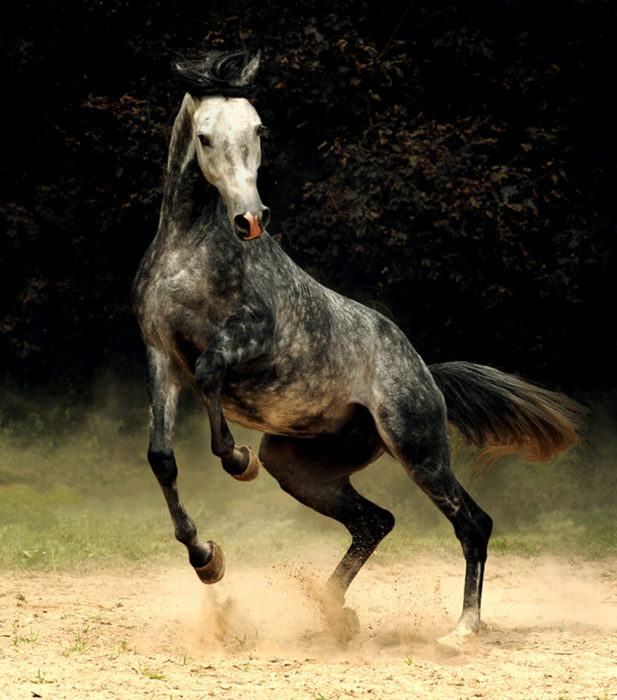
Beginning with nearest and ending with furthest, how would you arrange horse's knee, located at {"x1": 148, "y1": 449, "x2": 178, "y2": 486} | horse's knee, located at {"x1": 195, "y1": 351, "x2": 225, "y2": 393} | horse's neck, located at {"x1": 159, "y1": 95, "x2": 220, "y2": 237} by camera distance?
Result: horse's knee, located at {"x1": 195, "y1": 351, "x2": 225, "y2": 393}, horse's knee, located at {"x1": 148, "y1": 449, "x2": 178, "y2": 486}, horse's neck, located at {"x1": 159, "y1": 95, "x2": 220, "y2": 237}

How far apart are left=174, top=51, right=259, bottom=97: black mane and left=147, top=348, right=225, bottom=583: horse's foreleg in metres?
1.21

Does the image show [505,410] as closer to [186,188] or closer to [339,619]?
[339,619]

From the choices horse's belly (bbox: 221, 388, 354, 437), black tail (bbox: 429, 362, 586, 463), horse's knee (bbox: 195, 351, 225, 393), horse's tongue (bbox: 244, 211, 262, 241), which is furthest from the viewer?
black tail (bbox: 429, 362, 586, 463)

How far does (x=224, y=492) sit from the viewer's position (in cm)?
944

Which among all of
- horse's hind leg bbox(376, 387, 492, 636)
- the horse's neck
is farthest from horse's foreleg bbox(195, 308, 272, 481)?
horse's hind leg bbox(376, 387, 492, 636)

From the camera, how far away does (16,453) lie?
9.60m

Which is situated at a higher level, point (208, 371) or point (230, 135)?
point (230, 135)

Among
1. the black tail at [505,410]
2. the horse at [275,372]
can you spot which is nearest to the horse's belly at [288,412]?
the horse at [275,372]

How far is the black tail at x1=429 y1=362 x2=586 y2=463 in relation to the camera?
572cm

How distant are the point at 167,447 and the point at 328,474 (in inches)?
53.7

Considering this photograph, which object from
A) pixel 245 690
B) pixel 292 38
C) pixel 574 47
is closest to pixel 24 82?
pixel 292 38

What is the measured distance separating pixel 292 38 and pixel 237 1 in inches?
28.8

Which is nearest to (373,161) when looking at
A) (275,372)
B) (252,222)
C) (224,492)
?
(224,492)

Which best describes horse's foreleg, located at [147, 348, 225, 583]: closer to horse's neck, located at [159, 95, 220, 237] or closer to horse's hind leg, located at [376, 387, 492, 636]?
horse's neck, located at [159, 95, 220, 237]
